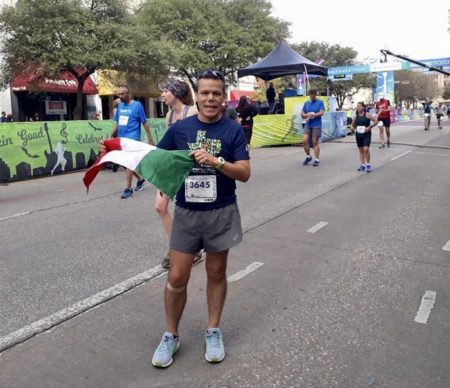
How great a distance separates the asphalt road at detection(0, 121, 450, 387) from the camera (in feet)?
9.44

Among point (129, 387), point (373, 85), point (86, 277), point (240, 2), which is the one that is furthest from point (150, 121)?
point (373, 85)

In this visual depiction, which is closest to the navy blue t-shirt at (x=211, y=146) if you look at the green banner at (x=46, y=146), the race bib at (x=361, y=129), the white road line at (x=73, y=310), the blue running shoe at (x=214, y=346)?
the blue running shoe at (x=214, y=346)

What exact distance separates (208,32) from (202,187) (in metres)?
30.1

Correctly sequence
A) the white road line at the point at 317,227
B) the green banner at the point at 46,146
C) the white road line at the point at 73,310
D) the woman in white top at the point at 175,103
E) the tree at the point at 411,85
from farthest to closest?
1. the tree at the point at 411,85
2. the green banner at the point at 46,146
3. the white road line at the point at 317,227
4. the woman in white top at the point at 175,103
5. the white road line at the point at 73,310

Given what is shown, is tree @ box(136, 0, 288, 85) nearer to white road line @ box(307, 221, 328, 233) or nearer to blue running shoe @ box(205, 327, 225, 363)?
white road line @ box(307, 221, 328, 233)

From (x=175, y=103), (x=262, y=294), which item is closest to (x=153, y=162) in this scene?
(x=262, y=294)

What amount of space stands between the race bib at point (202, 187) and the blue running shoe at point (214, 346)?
0.87m

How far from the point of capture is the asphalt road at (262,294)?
9.44 feet

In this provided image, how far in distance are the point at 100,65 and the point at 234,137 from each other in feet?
67.2

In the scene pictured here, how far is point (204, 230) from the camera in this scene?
9.31 ft

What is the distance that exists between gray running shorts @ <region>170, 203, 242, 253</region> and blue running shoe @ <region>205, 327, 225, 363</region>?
563 millimetres

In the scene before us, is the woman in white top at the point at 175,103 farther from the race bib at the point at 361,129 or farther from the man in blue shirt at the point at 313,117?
the man in blue shirt at the point at 313,117

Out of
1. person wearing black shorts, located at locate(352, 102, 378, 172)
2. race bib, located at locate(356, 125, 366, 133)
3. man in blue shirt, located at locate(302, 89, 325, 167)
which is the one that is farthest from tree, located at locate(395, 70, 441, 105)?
race bib, located at locate(356, 125, 366, 133)

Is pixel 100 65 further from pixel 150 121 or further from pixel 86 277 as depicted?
pixel 86 277
